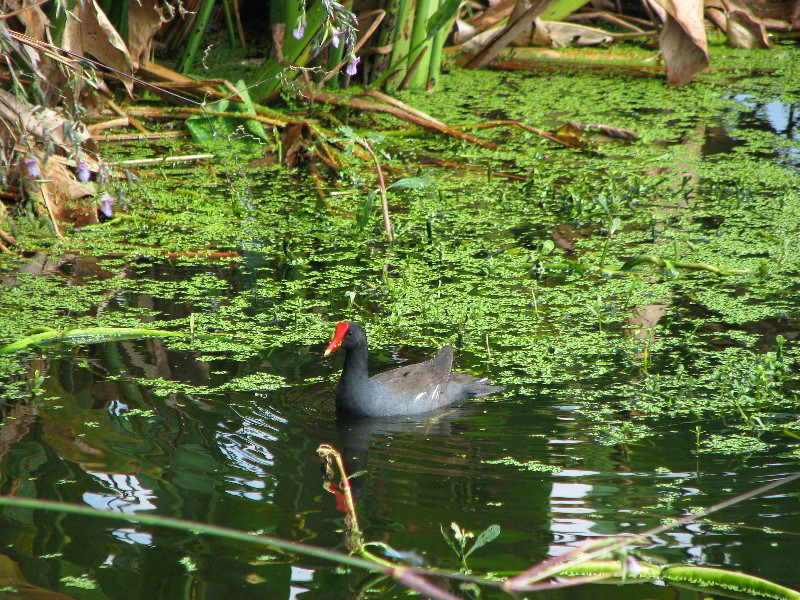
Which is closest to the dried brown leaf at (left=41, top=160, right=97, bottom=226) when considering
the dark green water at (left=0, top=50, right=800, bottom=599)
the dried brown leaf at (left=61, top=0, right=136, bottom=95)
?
the dark green water at (left=0, top=50, right=800, bottom=599)

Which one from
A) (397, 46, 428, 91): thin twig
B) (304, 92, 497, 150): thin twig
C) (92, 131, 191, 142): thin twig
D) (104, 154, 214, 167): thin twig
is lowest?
(104, 154, 214, 167): thin twig

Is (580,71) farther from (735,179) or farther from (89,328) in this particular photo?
(89,328)

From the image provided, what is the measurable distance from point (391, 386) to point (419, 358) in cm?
40

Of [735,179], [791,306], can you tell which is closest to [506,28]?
[735,179]

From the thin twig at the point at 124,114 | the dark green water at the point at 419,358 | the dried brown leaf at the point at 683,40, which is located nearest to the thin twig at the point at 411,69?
the dark green water at the point at 419,358

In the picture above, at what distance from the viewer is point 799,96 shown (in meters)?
8.29

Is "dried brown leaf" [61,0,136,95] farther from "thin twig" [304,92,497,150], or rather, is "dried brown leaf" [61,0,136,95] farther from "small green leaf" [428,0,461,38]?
"small green leaf" [428,0,461,38]

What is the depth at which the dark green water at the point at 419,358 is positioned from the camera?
117 inches

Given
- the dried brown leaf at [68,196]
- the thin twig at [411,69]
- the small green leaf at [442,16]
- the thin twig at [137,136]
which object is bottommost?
the dried brown leaf at [68,196]

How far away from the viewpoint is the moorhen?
3939 mm

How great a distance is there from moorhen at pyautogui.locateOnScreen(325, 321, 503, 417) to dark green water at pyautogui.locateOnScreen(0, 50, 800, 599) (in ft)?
0.25

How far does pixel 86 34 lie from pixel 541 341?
2.77 metres

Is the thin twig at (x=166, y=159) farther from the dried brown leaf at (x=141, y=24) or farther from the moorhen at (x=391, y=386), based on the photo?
the moorhen at (x=391, y=386)

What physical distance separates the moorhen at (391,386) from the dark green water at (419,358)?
0.25 feet
